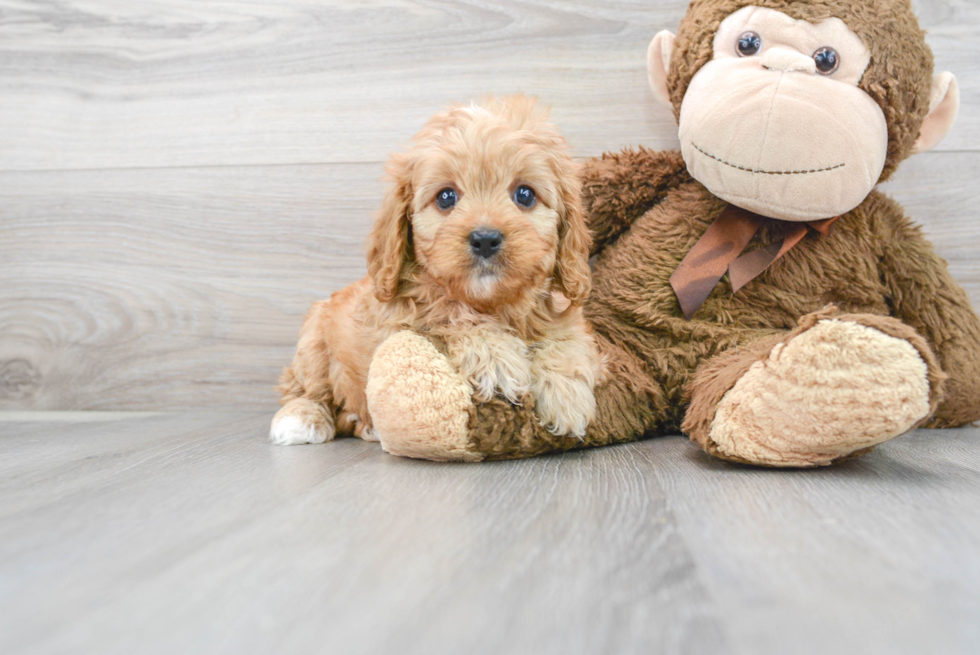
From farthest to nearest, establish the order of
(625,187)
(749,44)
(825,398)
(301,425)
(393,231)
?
1. (625,187)
2. (301,425)
3. (749,44)
4. (393,231)
5. (825,398)

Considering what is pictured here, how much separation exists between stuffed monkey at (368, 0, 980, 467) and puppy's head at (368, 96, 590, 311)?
0.53 feet

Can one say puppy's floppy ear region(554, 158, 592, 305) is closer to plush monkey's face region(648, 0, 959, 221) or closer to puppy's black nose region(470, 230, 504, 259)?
puppy's black nose region(470, 230, 504, 259)

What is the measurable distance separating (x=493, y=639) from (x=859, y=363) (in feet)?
2.36

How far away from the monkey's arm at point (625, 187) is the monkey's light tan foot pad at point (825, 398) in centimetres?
59

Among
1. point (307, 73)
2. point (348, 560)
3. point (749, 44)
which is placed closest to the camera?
point (348, 560)

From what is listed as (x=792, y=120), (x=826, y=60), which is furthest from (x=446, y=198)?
(x=826, y=60)

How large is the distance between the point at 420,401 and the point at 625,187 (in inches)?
30.4

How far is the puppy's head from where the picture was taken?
1167 mm

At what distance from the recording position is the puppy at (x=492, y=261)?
3.87 feet

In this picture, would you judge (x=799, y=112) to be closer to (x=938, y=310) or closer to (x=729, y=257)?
(x=729, y=257)

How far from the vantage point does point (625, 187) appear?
5.34 feet

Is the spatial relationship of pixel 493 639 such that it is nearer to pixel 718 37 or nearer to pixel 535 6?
pixel 718 37

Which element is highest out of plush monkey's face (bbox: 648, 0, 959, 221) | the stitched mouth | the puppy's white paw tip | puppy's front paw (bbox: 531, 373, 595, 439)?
plush monkey's face (bbox: 648, 0, 959, 221)

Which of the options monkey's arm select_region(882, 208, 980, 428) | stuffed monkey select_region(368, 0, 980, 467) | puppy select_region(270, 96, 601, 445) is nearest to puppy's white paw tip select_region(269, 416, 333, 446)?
puppy select_region(270, 96, 601, 445)
